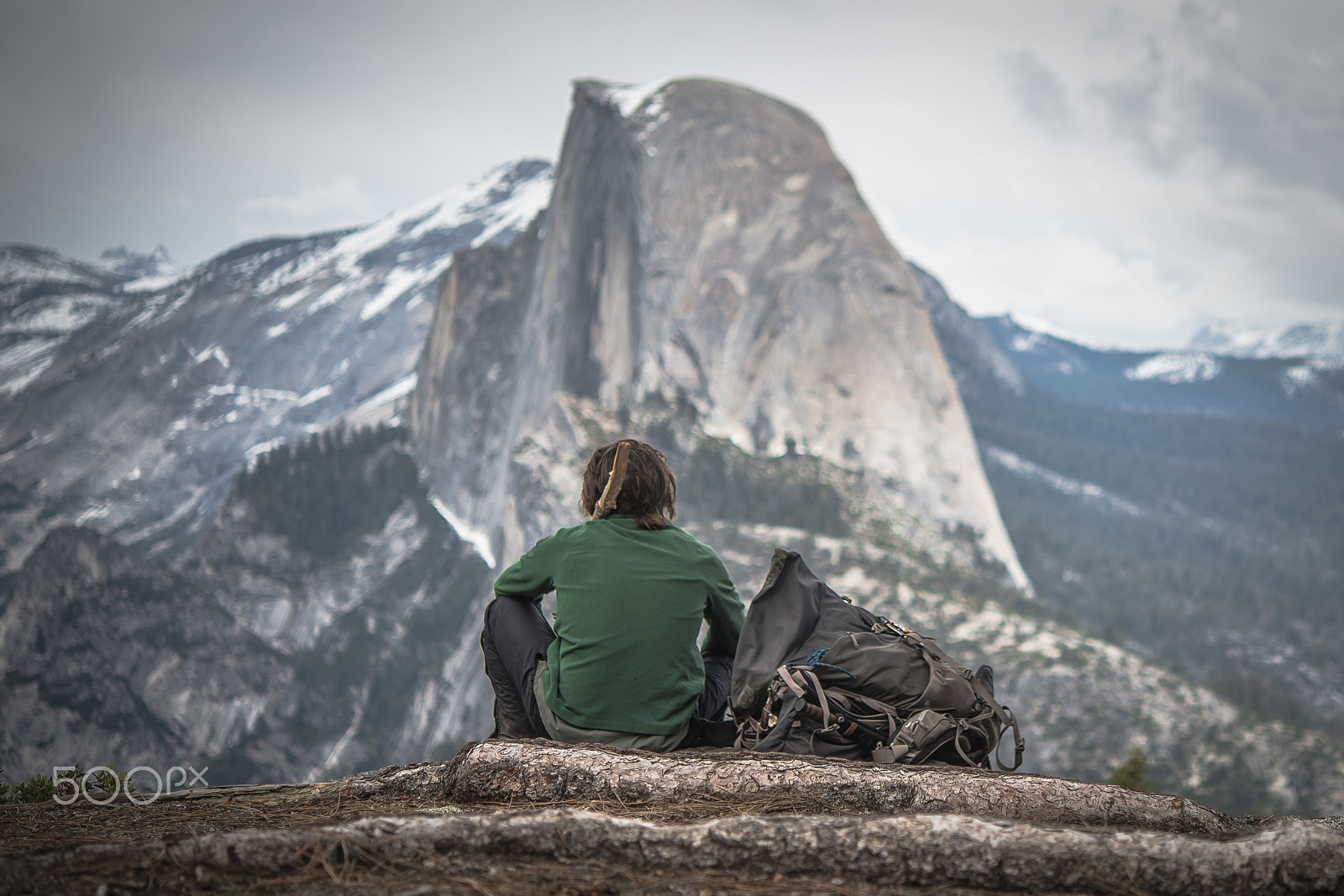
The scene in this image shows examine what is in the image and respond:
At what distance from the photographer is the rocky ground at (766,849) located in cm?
271

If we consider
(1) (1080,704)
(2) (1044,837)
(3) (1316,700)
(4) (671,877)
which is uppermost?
(2) (1044,837)

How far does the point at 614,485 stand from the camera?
13.8ft

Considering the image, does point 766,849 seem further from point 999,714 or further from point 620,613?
point 999,714

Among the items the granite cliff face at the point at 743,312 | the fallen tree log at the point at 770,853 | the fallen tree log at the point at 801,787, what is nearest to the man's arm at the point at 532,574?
the fallen tree log at the point at 801,787

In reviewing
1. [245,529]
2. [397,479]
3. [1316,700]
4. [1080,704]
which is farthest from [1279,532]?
[245,529]

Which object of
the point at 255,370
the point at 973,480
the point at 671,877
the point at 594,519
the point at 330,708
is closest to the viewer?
the point at 671,877

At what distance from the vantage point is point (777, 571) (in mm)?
4359

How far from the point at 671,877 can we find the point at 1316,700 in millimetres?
123628

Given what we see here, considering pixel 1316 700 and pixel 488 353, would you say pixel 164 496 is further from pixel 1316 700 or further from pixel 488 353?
pixel 1316 700

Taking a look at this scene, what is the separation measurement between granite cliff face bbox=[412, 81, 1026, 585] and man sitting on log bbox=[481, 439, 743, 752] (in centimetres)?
6557

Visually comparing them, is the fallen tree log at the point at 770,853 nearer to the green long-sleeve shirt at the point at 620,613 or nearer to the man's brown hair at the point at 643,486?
the green long-sleeve shirt at the point at 620,613

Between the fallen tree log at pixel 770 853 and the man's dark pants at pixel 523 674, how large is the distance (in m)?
1.36
